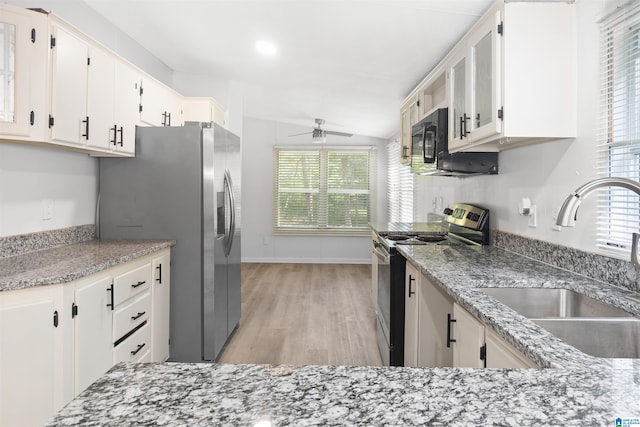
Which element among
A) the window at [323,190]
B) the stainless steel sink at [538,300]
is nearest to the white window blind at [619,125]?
the stainless steel sink at [538,300]

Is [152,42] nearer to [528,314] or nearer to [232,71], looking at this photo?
[232,71]

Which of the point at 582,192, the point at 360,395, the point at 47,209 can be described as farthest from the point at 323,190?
the point at 360,395

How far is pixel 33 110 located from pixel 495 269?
94.8 inches

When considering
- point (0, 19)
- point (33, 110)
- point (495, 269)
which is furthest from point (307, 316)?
point (0, 19)

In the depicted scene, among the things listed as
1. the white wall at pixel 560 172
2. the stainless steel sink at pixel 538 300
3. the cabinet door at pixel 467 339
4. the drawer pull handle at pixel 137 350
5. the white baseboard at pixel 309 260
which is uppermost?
the white wall at pixel 560 172

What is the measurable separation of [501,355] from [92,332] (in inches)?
72.9

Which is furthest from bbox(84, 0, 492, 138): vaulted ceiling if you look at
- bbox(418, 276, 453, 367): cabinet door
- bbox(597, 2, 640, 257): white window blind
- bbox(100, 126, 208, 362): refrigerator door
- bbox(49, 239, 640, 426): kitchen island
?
bbox(49, 239, 640, 426): kitchen island

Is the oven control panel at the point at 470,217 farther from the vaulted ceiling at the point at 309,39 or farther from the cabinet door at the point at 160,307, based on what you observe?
the cabinet door at the point at 160,307

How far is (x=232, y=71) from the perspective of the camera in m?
4.61

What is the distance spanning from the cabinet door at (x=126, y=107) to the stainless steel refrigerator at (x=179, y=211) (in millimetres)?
94

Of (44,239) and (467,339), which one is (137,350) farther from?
(467,339)

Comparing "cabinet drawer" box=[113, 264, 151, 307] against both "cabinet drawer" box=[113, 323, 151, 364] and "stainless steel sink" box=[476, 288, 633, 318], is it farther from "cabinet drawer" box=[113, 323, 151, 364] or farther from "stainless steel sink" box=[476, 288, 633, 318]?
"stainless steel sink" box=[476, 288, 633, 318]

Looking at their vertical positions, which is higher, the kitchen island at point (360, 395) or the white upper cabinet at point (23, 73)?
the white upper cabinet at point (23, 73)

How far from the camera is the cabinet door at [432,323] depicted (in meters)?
2.18
